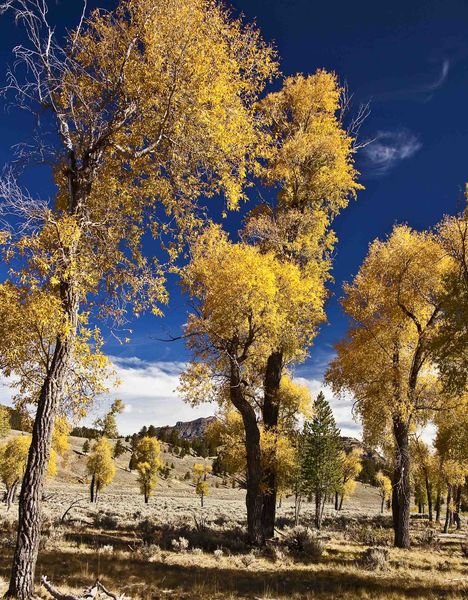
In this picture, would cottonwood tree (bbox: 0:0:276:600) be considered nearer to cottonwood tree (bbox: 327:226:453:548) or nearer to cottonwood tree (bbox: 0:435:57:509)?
cottonwood tree (bbox: 327:226:453:548)

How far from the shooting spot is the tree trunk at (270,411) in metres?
15.8

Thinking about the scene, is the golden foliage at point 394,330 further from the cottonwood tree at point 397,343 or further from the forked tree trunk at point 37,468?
the forked tree trunk at point 37,468

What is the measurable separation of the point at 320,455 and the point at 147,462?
72.9ft

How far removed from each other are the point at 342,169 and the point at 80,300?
1243 cm

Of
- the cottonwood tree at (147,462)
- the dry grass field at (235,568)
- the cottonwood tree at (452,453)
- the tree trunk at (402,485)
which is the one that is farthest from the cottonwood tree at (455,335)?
the cottonwood tree at (147,462)

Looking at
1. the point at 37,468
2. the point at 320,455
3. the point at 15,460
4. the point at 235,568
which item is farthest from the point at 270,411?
the point at 320,455

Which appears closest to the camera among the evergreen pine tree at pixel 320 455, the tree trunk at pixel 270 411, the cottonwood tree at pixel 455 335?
the cottonwood tree at pixel 455 335

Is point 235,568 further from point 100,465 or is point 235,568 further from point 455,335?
point 100,465

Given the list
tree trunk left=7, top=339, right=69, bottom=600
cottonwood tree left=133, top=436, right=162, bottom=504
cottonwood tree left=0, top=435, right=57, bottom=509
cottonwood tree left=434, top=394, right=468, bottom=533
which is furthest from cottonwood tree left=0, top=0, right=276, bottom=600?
cottonwood tree left=133, top=436, right=162, bottom=504

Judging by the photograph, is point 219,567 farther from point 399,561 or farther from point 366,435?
point 366,435

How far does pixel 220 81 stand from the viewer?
7.93 metres

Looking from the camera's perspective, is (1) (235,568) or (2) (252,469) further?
(2) (252,469)

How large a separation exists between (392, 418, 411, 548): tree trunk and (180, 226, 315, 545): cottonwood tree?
512 cm

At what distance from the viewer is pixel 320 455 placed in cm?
4962
